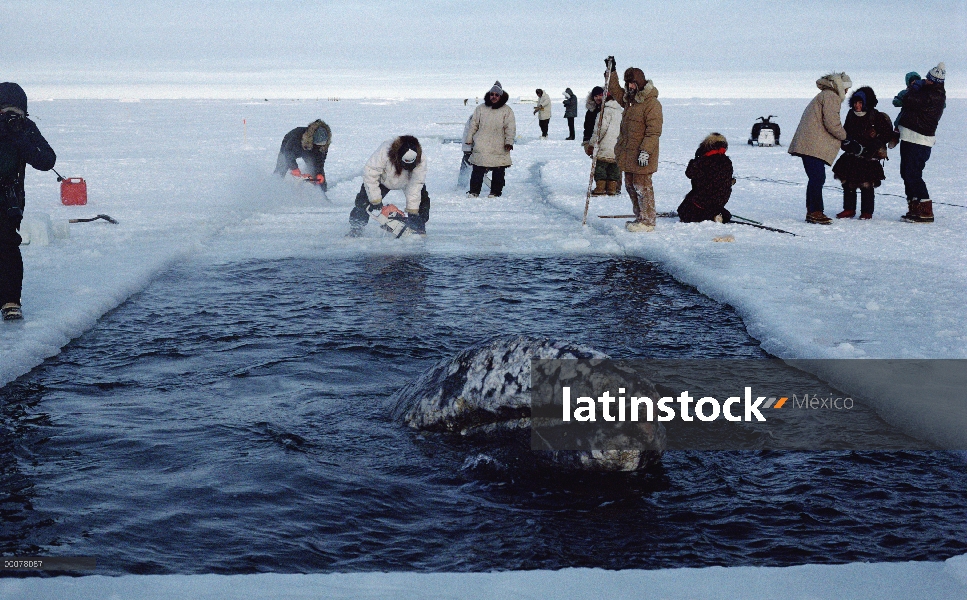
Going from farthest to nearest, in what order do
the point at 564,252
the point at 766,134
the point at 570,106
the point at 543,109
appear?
1. the point at 570,106
2. the point at 543,109
3. the point at 766,134
4. the point at 564,252

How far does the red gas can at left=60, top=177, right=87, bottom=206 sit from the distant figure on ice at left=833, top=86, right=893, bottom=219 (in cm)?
1094

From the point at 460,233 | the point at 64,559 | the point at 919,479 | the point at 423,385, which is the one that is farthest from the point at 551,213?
the point at 64,559

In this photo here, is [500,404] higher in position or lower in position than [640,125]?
lower

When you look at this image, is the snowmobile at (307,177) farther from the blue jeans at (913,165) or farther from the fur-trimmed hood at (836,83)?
the blue jeans at (913,165)

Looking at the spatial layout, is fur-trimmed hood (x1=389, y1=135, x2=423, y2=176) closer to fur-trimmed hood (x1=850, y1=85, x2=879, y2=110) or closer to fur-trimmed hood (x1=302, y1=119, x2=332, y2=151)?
fur-trimmed hood (x1=302, y1=119, x2=332, y2=151)

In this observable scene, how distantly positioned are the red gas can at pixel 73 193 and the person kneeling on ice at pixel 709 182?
29.6 feet

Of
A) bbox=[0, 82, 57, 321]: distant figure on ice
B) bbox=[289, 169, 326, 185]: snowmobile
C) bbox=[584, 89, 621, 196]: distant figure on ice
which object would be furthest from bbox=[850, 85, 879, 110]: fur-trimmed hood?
bbox=[0, 82, 57, 321]: distant figure on ice

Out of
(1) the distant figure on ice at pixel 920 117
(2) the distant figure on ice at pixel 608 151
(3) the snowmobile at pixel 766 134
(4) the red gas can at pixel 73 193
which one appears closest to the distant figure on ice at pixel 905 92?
(1) the distant figure on ice at pixel 920 117

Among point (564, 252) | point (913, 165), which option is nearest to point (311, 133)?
point (564, 252)

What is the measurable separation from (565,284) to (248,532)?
5499mm

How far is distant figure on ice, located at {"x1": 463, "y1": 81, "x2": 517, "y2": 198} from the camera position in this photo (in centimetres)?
1573

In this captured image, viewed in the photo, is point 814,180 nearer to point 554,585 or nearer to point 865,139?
point 865,139

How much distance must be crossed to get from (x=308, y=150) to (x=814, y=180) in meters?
7.72

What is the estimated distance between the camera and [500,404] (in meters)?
4.98
